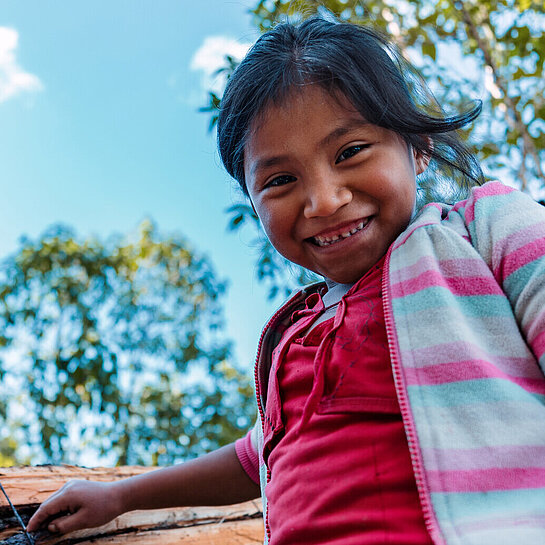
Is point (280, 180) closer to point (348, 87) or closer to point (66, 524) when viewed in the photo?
point (348, 87)

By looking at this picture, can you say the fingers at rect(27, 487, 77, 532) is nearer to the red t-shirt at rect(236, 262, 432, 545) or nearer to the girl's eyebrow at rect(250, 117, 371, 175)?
the red t-shirt at rect(236, 262, 432, 545)

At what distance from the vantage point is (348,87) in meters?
1.12

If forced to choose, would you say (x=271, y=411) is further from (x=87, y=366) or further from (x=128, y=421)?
(x=128, y=421)

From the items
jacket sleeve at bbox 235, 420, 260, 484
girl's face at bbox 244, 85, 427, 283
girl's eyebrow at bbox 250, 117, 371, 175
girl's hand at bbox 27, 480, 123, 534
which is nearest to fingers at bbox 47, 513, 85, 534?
girl's hand at bbox 27, 480, 123, 534

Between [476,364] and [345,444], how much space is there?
25cm

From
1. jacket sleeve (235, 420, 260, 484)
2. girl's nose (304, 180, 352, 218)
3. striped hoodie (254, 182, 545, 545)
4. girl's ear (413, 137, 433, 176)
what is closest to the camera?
striped hoodie (254, 182, 545, 545)

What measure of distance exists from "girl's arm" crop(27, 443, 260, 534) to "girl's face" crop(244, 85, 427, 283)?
688 millimetres

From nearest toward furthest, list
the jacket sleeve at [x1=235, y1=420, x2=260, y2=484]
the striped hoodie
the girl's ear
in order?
the striped hoodie, the girl's ear, the jacket sleeve at [x1=235, y1=420, x2=260, y2=484]

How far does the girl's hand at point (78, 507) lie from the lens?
1.30m

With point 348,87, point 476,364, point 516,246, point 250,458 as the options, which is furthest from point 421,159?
point 250,458

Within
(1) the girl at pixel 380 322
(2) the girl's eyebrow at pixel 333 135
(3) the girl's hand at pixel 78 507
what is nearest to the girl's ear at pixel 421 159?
(1) the girl at pixel 380 322

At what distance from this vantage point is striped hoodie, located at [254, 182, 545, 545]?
30.3 inches

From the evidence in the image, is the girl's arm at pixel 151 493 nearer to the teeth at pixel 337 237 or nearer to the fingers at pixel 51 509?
the fingers at pixel 51 509

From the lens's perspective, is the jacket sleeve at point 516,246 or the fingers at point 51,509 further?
the fingers at point 51,509
